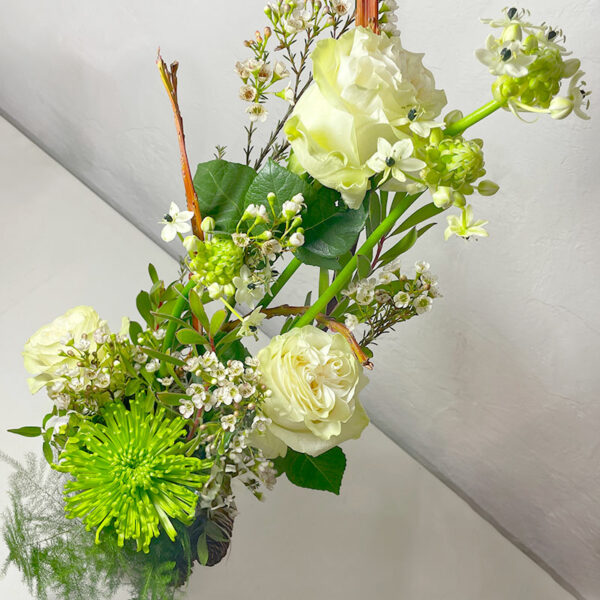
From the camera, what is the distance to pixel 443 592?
85cm

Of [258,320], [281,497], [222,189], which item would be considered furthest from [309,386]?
[281,497]

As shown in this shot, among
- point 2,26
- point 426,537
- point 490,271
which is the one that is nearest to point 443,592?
point 426,537

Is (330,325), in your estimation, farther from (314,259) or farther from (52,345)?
(52,345)

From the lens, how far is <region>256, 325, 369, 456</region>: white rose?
0.46 meters

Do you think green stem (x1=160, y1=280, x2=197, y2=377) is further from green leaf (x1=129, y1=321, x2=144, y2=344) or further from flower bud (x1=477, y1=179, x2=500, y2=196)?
flower bud (x1=477, y1=179, x2=500, y2=196)

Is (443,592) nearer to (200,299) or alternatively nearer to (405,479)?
(405,479)

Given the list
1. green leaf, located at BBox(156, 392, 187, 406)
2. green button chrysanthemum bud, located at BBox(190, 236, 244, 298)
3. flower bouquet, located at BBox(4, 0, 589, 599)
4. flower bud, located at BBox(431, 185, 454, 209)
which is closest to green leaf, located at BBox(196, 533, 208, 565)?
flower bouquet, located at BBox(4, 0, 589, 599)

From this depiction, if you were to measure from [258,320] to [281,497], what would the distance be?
444mm

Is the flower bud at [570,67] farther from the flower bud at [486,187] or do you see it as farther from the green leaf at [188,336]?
the green leaf at [188,336]

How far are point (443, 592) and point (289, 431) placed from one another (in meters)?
0.49

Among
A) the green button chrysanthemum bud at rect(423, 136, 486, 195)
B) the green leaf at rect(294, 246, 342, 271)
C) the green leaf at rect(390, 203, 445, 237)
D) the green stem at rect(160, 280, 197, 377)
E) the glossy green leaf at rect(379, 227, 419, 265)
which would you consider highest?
the green leaf at rect(390, 203, 445, 237)

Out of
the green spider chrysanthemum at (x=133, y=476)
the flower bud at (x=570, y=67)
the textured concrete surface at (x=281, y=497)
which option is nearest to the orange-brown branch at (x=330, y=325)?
the green spider chrysanthemum at (x=133, y=476)

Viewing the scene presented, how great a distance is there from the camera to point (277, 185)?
0.47 metres

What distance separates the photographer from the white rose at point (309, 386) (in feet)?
1.52
